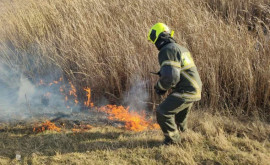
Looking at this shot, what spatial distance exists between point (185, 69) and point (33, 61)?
3.63 metres

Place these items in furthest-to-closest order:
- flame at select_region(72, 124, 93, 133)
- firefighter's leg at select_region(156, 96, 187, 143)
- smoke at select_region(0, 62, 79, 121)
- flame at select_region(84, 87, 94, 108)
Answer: flame at select_region(84, 87, 94, 108)
smoke at select_region(0, 62, 79, 121)
flame at select_region(72, 124, 93, 133)
firefighter's leg at select_region(156, 96, 187, 143)

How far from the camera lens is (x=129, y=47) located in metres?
4.08

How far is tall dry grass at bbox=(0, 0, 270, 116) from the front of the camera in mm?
3785

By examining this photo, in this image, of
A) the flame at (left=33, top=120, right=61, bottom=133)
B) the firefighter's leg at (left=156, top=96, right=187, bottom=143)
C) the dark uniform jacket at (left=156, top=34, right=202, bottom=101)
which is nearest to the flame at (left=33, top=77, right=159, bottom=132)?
the flame at (left=33, top=120, right=61, bottom=133)

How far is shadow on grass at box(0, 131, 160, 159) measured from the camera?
3.08 meters

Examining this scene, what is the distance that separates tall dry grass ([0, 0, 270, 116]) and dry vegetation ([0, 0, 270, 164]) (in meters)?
0.02

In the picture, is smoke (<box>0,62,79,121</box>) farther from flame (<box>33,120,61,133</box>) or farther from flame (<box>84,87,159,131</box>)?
flame (<box>84,87,159,131</box>)

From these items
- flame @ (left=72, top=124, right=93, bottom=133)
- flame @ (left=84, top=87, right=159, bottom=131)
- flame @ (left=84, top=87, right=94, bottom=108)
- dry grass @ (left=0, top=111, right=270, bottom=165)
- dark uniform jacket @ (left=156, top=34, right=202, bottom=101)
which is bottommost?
dry grass @ (left=0, top=111, right=270, bottom=165)

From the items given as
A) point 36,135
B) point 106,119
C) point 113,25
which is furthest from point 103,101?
point 113,25

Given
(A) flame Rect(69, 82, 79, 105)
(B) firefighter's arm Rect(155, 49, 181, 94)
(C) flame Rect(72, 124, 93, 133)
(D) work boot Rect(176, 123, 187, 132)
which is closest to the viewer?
(B) firefighter's arm Rect(155, 49, 181, 94)

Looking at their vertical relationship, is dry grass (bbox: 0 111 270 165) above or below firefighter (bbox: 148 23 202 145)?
below

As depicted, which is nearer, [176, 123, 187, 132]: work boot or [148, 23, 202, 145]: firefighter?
[148, 23, 202, 145]: firefighter

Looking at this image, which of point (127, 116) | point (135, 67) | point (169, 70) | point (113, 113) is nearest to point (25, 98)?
point (113, 113)

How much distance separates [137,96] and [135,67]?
20.5 inches
